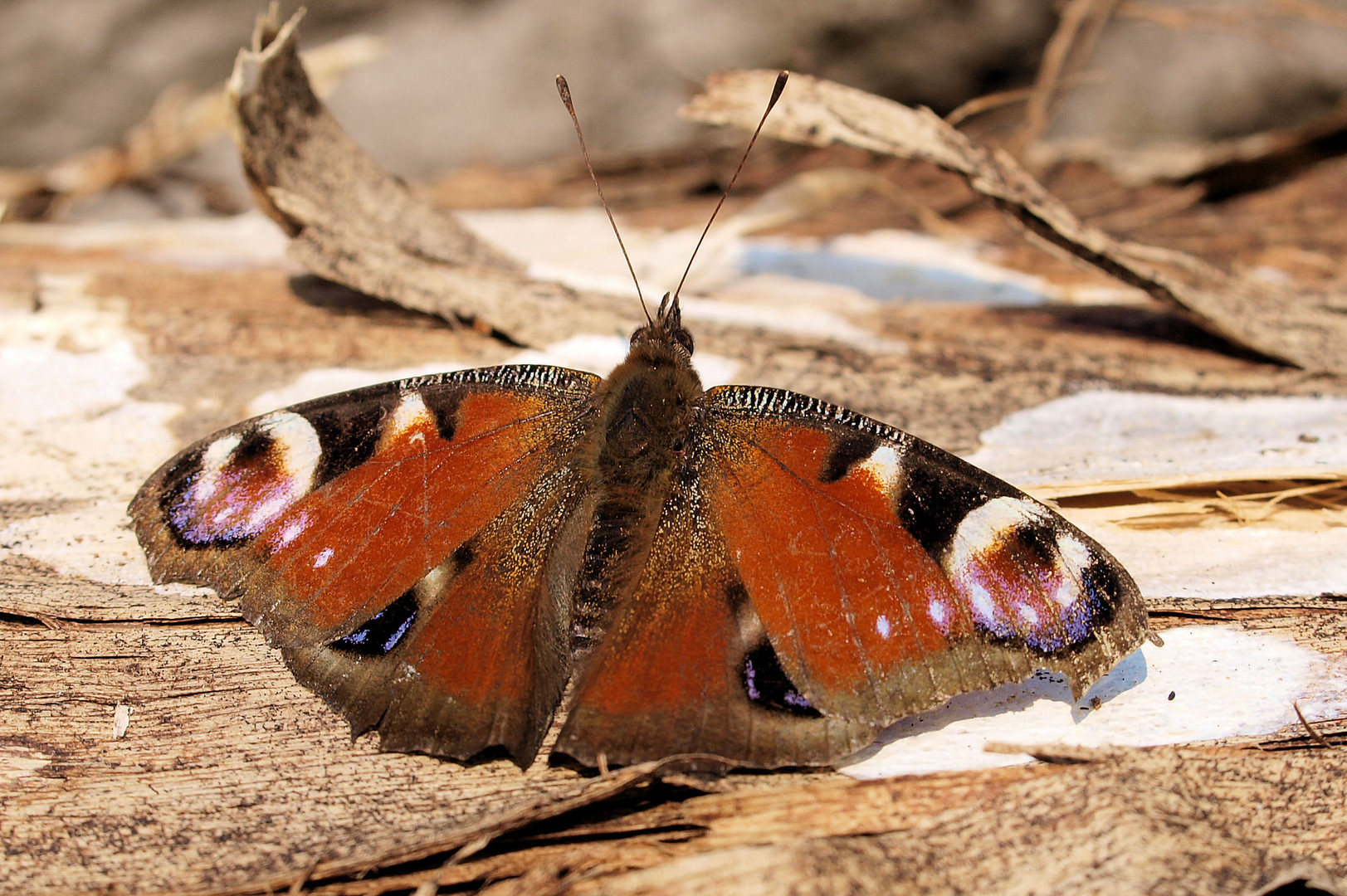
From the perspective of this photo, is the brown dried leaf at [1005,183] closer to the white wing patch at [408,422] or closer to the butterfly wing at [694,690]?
the white wing patch at [408,422]

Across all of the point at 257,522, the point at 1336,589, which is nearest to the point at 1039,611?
the point at 1336,589

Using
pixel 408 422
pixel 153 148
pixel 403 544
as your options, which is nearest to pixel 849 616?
pixel 403 544

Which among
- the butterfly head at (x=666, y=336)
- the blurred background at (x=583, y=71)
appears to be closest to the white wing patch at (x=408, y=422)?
the butterfly head at (x=666, y=336)

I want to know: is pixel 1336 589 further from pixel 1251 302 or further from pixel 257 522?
pixel 257 522

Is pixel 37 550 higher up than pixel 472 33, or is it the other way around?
pixel 472 33

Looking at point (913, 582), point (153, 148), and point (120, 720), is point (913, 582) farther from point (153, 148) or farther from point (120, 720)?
point (153, 148)

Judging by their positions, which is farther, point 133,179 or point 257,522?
point 133,179

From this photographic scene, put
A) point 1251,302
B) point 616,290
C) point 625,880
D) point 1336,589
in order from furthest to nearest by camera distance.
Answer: point 616,290, point 1251,302, point 1336,589, point 625,880
